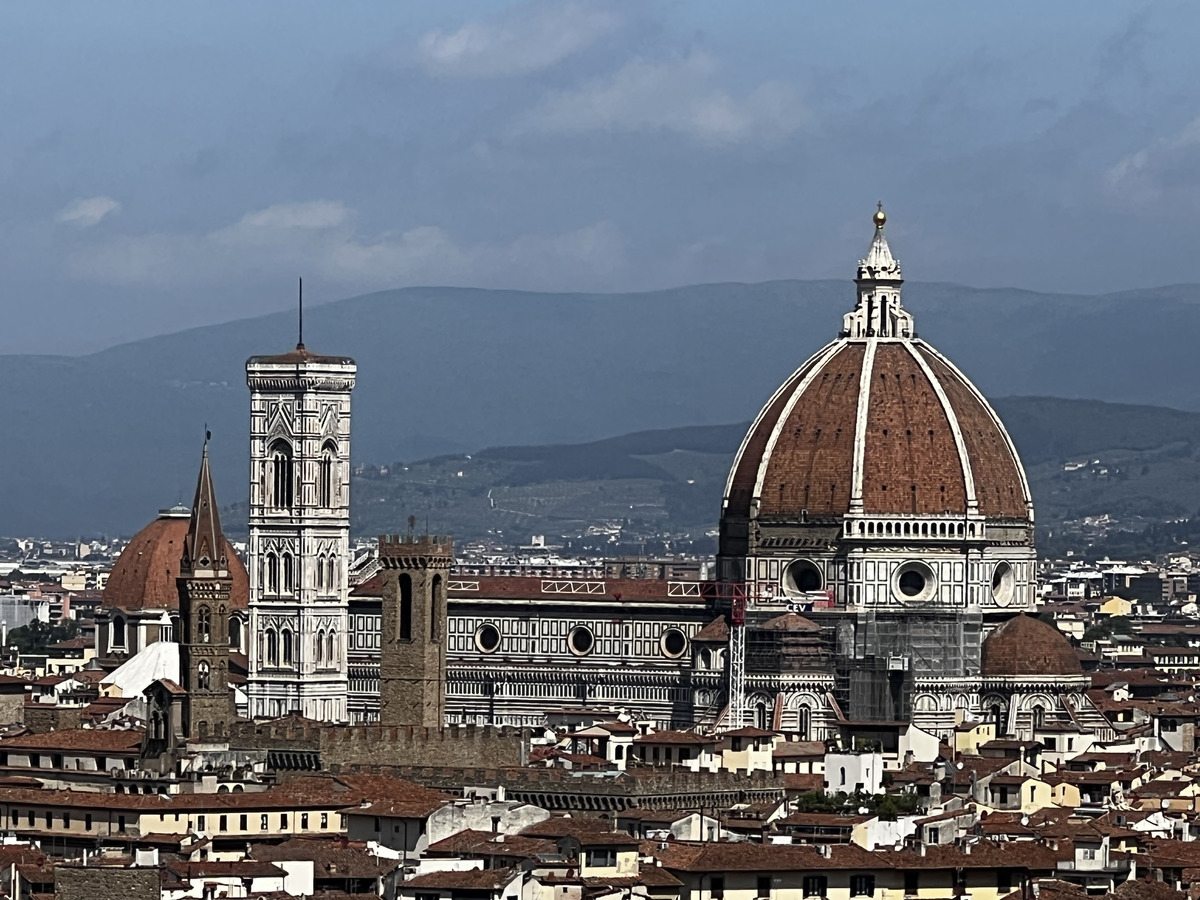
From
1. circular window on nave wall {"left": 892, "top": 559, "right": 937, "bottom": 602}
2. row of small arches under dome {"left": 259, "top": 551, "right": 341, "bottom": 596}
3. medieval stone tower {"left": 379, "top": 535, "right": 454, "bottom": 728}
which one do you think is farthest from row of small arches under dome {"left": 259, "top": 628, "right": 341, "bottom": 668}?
circular window on nave wall {"left": 892, "top": 559, "right": 937, "bottom": 602}

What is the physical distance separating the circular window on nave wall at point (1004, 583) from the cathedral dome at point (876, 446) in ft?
4.85

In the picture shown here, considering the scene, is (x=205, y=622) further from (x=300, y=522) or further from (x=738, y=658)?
(x=300, y=522)

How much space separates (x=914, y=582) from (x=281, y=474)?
18.5 meters

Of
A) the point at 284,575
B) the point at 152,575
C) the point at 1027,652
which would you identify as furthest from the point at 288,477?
the point at 1027,652

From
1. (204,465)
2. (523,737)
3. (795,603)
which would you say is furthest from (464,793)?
(795,603)

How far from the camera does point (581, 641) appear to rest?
427 ft

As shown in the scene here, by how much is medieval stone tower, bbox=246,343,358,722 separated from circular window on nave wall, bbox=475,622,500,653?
12.5 feet

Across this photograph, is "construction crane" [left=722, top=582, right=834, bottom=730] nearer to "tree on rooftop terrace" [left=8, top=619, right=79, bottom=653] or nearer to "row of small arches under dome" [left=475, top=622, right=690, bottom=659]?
"row of small arches under dome" [left=475, top=622, right=690, bottom=659]

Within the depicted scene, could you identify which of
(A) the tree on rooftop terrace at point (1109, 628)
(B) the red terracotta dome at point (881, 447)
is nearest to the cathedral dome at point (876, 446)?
(B) the red terracotta dome at point (881, 447)

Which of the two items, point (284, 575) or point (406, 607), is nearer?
point (406, 607)

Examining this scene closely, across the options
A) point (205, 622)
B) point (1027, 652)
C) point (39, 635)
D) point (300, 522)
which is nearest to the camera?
point (205, 622)

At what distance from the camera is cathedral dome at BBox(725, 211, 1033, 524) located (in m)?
127

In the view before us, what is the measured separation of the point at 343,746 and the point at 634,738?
10217 mm

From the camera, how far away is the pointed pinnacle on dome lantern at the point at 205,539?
348 feet
